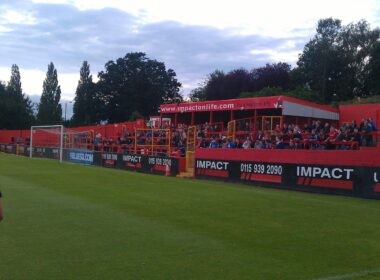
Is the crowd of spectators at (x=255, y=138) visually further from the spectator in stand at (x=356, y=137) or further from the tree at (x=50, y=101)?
the tree at (x=50, y=101)

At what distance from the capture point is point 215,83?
233 feet

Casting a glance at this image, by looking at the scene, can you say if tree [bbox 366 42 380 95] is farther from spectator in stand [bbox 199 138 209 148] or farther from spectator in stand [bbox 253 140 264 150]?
spectator in stand [bbox 253 140 264 150]

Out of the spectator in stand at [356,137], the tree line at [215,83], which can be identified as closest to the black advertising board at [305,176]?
the spectator in stand at [356,137]

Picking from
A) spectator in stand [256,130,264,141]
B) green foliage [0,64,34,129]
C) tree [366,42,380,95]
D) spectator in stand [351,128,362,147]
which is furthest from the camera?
green foliage [0,64,34,129]

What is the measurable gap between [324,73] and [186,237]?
6130cm

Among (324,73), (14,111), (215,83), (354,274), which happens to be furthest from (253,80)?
(354,274)

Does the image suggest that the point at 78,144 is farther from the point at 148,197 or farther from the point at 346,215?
the point at 346,215

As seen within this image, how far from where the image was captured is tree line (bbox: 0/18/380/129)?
65.9m

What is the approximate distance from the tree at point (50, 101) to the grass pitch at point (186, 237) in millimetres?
84127

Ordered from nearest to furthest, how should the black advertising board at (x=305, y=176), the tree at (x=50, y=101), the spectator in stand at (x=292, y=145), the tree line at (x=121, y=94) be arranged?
the black advertising board at (x=305, y=176)
the spectator in stand at (x=292, y=145)
the tree line at (x=121, y=94)
the tree at (x=50, y=101)

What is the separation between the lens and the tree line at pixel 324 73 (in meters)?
65.9

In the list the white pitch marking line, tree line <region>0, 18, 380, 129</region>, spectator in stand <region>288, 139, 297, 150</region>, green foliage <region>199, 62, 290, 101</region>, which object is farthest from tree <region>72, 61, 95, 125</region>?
the white pitch marking line

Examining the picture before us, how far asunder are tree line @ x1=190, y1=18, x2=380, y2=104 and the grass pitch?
51.6 metres

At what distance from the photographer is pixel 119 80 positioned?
8794 centimetres
